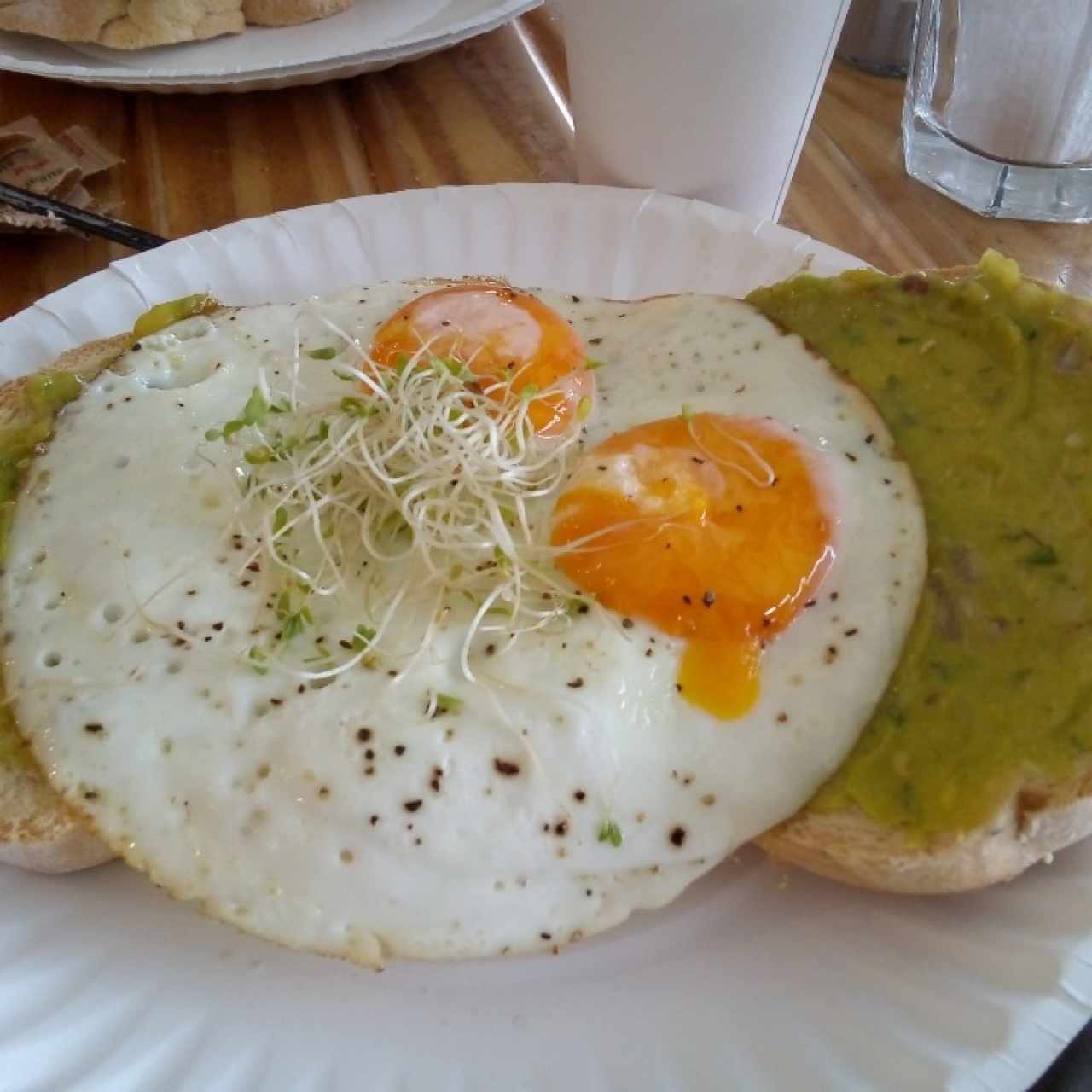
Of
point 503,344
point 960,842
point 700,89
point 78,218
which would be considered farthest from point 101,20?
point 960,842

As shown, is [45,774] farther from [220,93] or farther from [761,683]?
[220,93]

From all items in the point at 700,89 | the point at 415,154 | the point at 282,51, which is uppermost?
the point at 700,89

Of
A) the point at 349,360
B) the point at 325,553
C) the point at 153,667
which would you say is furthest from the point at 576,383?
the point at 153,667

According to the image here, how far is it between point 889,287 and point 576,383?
75cm

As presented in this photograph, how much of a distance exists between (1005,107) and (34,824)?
11.3ft

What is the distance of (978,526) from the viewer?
6.33ft

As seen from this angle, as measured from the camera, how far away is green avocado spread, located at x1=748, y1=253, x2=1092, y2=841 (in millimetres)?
1711

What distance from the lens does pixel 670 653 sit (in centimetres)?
188

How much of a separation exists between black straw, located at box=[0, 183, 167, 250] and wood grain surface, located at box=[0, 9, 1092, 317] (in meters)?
0.23

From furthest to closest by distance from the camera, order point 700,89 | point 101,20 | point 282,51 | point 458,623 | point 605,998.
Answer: point 282,51
point 101,20
point 700,89
point 458,623
point 605,998

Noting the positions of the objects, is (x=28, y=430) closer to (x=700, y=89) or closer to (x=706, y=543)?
(x=706, y=543)

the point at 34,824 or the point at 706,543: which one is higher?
the point at 706,543

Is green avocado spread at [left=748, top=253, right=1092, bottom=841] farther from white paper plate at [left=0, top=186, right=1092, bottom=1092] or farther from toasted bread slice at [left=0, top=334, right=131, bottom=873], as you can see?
toasted bread slice at [left=0, top=334, right=131, bottom=873]

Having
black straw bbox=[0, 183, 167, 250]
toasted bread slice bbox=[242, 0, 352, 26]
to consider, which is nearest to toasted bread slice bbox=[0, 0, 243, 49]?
toasted bread slice bbox=[242, 0, 352, 26]
